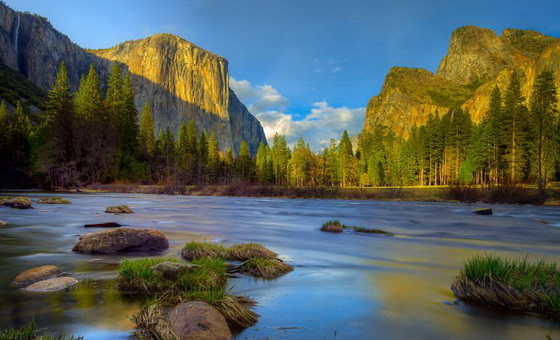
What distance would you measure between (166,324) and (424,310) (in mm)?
3634

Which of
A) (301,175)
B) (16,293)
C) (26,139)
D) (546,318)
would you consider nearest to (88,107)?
(26,139)

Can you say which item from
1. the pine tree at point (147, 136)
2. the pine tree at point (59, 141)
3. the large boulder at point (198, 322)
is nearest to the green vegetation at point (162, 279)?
the large boulder at point (198, 322)

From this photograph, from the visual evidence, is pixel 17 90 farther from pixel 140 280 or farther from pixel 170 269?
pixel 170 269

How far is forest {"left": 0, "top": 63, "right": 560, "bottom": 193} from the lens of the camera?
57938 millimetres

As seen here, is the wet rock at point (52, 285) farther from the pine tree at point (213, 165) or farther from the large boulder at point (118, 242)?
the pine tree at point (213, 165)

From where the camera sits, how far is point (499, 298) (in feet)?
18.0

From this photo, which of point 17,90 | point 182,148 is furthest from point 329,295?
point 17,90

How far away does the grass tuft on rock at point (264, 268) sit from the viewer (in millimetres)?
7309

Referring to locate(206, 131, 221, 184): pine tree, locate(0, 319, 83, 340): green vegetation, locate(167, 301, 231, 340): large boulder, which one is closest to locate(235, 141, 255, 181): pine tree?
locate(206, 131, 221, 184): pine tree

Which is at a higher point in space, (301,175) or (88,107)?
(88,107)

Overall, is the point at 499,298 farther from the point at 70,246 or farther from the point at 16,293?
the point at 70,246

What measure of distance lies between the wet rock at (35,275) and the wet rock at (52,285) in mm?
391

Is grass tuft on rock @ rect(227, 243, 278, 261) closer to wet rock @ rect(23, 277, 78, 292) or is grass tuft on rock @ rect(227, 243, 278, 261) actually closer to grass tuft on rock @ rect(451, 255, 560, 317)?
wet rock @ rect(23, 277, 78, 292)

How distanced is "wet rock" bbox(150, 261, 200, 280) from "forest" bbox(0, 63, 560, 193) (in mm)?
41282
